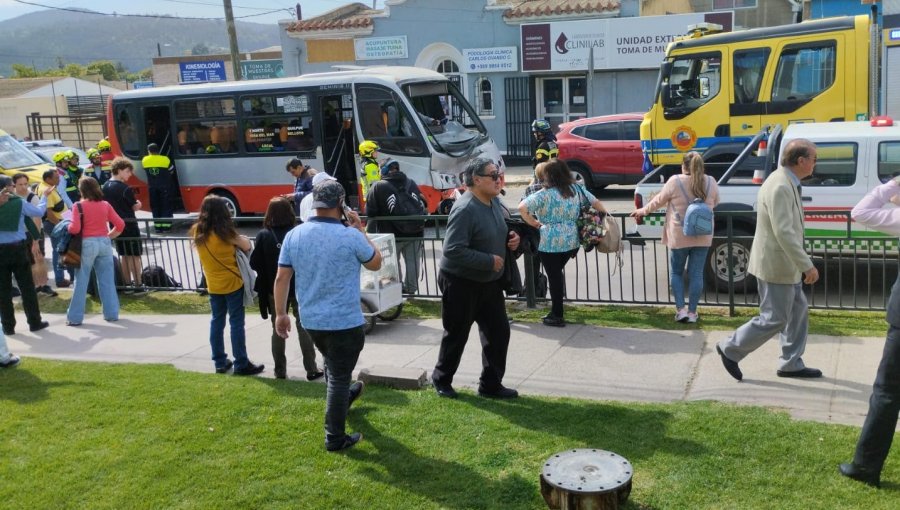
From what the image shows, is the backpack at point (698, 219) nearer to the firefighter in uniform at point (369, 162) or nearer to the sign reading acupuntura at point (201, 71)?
the firefighter in uniform at point (369, 162)

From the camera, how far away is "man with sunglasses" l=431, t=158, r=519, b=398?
19.6 ft

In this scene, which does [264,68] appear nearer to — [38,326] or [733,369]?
[38,326]

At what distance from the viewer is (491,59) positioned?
2609 centimetres

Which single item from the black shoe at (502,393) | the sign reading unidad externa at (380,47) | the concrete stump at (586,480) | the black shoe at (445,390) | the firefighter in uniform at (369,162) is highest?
the sign reading unidad externa at (380,47)

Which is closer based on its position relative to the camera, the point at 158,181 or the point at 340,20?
the point at 158,181

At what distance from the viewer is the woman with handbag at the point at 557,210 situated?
8.25 metres

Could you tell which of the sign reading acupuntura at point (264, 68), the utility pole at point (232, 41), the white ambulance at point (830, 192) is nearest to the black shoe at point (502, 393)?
the white ambulance at point (830, 192)

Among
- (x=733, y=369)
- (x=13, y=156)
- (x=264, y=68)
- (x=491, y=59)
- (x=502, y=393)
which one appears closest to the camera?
(x=502, y=393)

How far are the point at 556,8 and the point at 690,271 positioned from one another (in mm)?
18016

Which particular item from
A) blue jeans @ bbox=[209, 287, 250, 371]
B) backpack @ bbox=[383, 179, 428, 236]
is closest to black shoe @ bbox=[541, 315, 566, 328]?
backpack @ bbox=[383, 179, 428, 236]

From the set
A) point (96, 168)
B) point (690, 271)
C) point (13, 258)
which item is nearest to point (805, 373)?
point (690, 271)

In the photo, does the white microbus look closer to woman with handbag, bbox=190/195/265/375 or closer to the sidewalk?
the sidewalk

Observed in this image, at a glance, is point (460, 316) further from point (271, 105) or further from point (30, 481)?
point (271, 105)

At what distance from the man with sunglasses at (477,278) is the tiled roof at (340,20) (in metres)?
22.1
